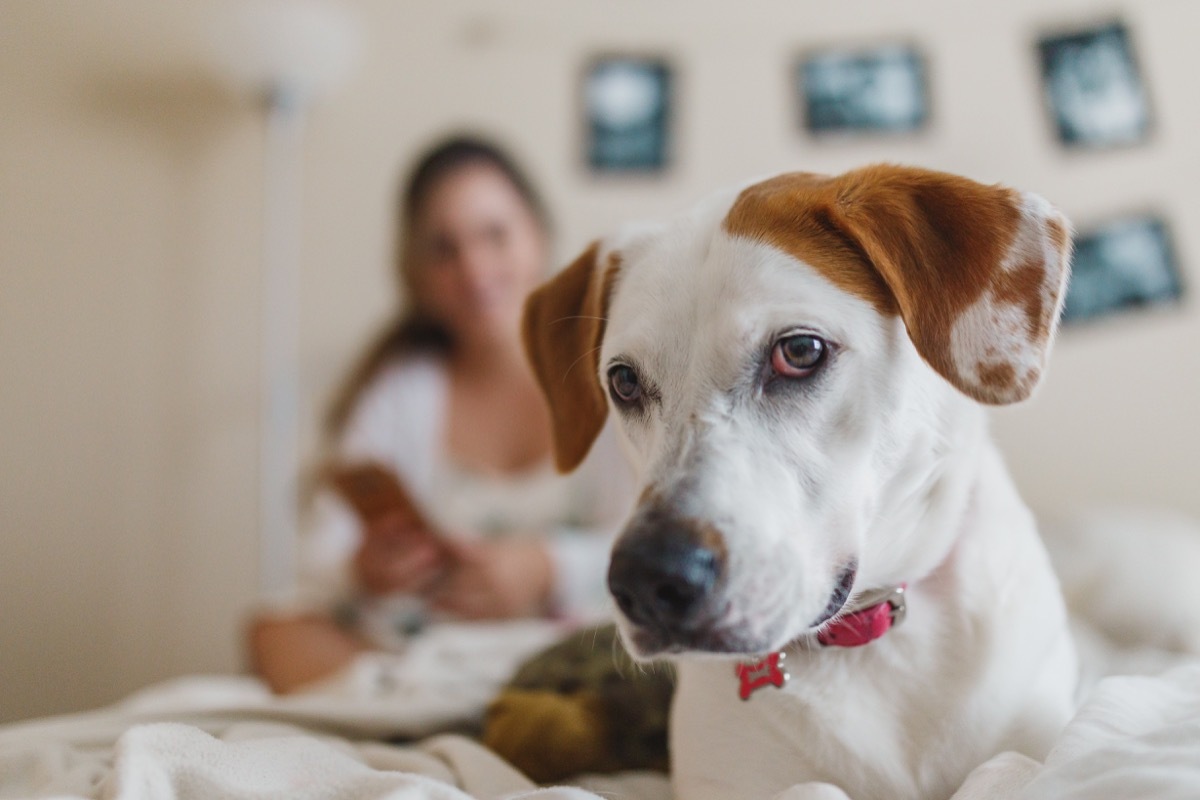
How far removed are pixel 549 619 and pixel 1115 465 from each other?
1635 millimetres

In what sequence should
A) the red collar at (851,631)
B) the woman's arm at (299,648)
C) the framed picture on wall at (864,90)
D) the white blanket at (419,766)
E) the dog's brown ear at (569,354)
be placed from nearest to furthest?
1. the white blanket at (419,766)
2. the red collar at (851,631)
3. the dog's brown ear at (569,354)
4. the woman's arm at (299,648)
5. the framed picture on wall at (864,90)

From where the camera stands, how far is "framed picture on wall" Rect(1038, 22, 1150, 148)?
8.50 feet

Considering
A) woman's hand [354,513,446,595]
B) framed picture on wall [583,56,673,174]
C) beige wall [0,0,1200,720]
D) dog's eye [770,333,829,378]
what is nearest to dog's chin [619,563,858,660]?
dog's eye [770,333,829,378]

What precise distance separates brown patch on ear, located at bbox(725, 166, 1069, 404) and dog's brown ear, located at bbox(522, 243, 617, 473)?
31cm

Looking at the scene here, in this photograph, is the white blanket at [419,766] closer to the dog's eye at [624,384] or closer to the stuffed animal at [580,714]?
the stuffed animal at [580,714]

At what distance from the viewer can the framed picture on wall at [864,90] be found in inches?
109

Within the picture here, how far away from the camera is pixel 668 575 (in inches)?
25.4

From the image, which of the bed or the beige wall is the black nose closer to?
the bed

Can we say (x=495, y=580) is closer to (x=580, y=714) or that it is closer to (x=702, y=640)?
(x=580, y=714)

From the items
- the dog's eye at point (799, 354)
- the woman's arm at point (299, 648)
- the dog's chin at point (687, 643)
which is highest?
the dog's eye at point (799, 354)

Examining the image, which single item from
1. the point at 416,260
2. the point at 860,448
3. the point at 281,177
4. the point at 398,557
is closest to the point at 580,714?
the point at 860,448

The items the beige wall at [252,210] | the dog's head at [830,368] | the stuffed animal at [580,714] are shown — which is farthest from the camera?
the beige wall at [252,210]

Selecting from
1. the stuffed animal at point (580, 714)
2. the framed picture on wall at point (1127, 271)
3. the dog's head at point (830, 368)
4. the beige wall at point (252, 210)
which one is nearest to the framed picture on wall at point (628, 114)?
the beige wall at point (252, 210)

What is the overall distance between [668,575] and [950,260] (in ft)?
1.28
